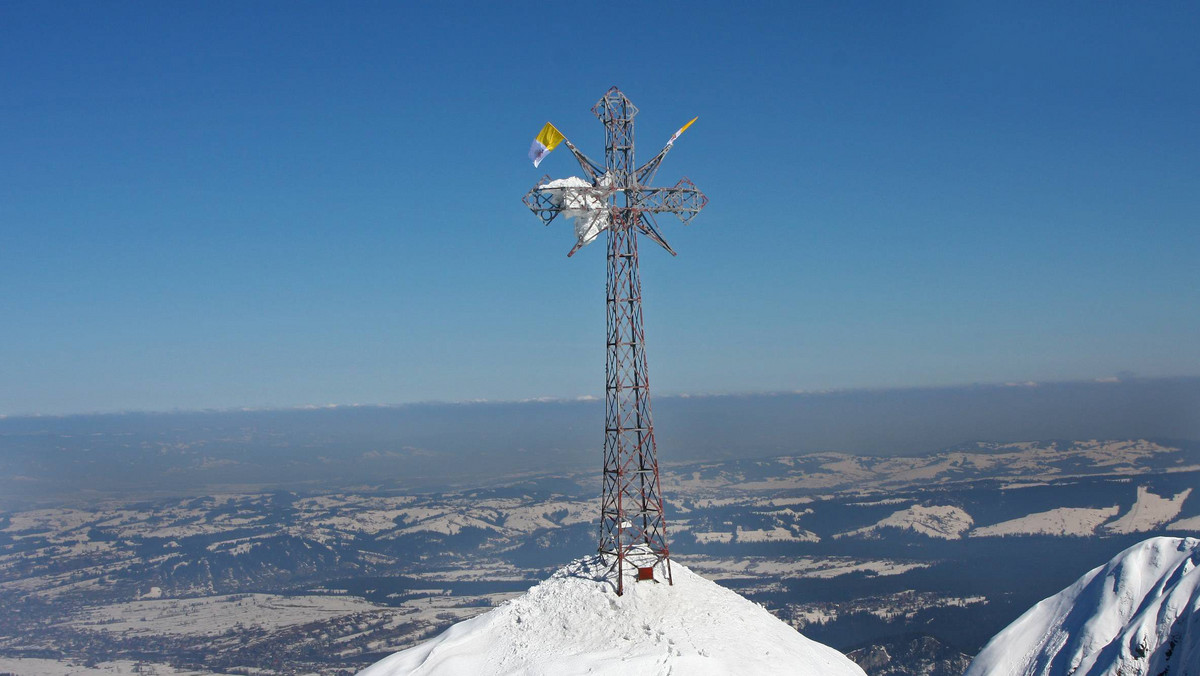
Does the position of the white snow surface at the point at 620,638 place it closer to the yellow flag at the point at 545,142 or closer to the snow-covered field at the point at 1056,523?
the yellow flag at the point at 545,142

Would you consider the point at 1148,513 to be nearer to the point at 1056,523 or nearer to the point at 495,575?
the point at 1056,523

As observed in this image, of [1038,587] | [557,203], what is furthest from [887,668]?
[557,203]

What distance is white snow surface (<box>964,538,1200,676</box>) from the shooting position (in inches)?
1298

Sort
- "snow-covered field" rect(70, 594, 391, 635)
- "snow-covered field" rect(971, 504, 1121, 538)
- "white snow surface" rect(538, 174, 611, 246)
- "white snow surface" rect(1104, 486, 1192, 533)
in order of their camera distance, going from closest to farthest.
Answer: "white snow surface" rect(538, 174, 611, 246) < "snow-covered field" rect(70, 594, 391, 635) < "white snow surface" rect(1104, 486, 1192, 533) < "snow-covered field" rect(971, 504, 1121, 538)

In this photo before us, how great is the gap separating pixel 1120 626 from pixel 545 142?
31.1 meters

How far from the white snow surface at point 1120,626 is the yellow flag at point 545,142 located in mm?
29929

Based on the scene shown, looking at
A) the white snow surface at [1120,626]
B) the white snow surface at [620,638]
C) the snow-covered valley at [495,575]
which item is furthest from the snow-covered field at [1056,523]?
the white snow surface at [620,638]

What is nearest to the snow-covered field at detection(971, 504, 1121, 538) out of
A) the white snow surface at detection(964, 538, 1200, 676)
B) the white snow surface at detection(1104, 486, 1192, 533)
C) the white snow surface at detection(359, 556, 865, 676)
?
the white snow surface at detection(1104, 486, 1192, 533)

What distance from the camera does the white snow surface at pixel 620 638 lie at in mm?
30438

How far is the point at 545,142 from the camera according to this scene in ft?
119

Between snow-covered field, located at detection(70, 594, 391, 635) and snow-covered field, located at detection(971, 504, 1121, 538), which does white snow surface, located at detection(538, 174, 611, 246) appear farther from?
snow-covered field, located at detection(971, 504, 1121, 538)

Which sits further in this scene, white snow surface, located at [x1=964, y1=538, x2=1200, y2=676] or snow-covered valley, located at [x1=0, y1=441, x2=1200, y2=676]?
snow-covered valley, located at [x1=0, y1=441, x2=1200, y2=676]

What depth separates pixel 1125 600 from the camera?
122 ft

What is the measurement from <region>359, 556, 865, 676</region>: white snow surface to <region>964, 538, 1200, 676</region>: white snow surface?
9581 millimetres
